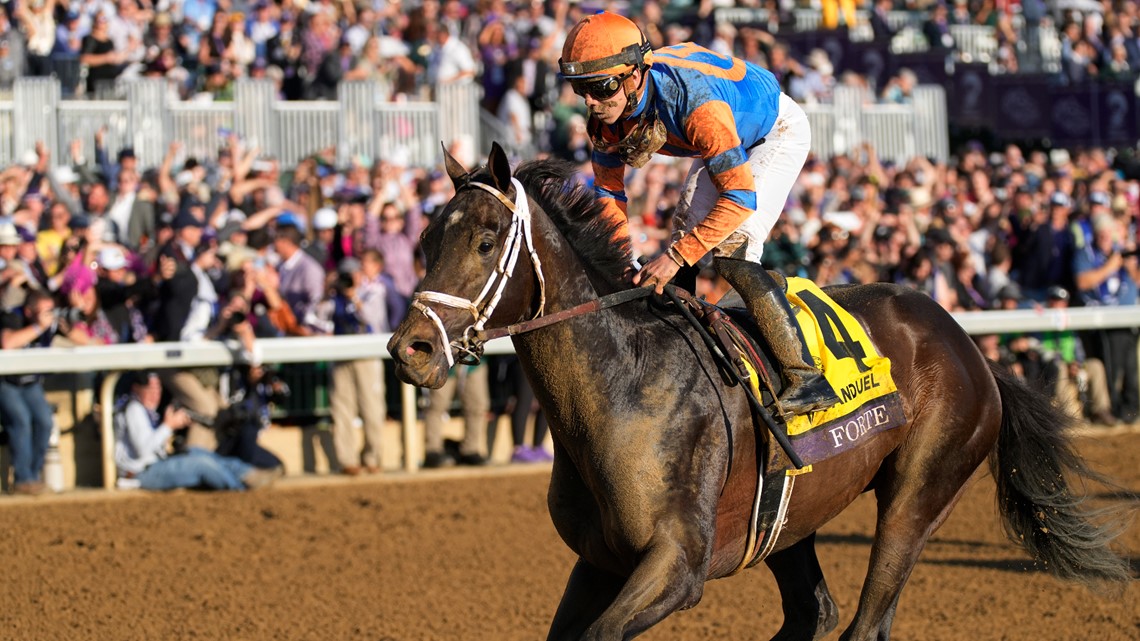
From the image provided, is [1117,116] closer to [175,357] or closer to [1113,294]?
[1113,294]

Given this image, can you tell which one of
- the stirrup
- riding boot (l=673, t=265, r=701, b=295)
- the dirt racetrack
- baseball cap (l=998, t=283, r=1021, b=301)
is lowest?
the dirt racetrack

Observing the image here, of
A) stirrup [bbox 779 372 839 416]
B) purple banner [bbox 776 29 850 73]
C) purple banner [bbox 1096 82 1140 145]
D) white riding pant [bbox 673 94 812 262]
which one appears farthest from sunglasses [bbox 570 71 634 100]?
purple banner [bbox 1096 82 1140 145]

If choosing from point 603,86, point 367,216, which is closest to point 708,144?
point 603,86

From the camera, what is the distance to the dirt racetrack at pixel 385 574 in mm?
6219

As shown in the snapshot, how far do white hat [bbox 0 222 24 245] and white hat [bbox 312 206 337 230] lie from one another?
2.42 m

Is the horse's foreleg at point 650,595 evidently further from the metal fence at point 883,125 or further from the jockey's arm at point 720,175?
the metal fence at point 883,125

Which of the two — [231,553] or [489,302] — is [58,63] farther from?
[489,302]

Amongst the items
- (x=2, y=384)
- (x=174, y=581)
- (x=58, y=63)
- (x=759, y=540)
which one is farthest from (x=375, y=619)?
(x=58, y=63)

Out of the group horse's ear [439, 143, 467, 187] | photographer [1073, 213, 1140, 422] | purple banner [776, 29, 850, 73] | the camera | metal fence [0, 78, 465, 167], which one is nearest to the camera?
horse's ear [439, 143, 467, 187]

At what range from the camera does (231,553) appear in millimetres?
7789

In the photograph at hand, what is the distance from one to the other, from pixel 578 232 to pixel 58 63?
428 inches

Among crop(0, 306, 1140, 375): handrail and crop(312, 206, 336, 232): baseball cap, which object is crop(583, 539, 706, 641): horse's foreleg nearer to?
crop(0, 306, 1140, 375): handrail

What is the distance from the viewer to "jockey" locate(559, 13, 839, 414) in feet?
14.4

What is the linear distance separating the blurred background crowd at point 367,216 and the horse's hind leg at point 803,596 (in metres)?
4.00
